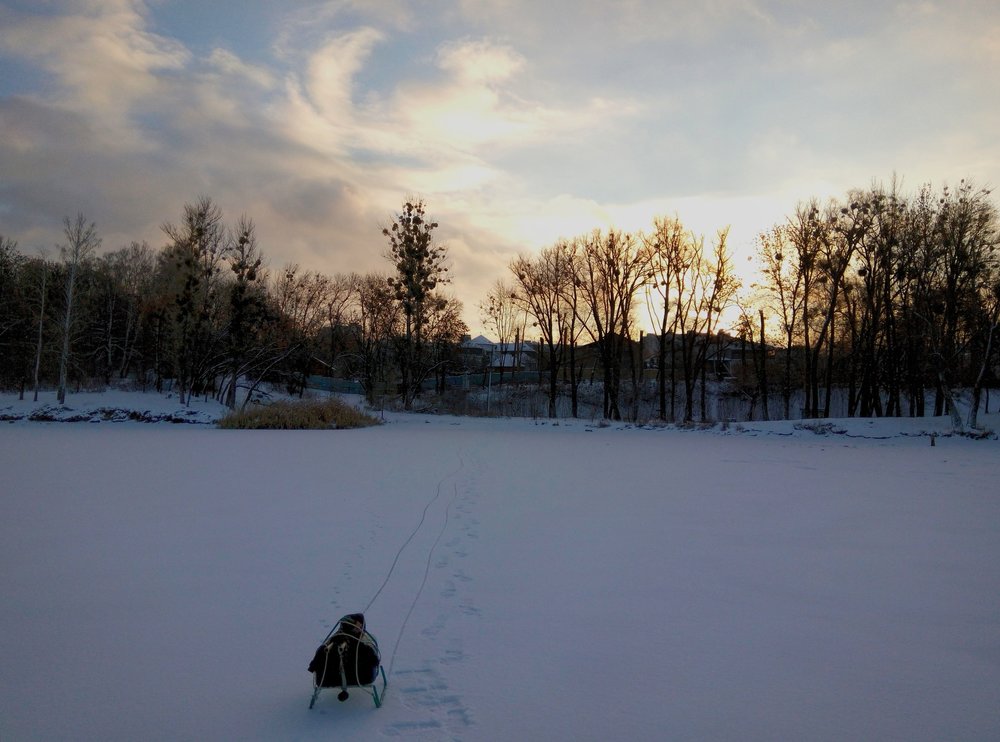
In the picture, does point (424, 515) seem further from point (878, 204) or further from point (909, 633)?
point (878, 204)

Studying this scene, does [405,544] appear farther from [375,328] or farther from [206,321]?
[375,328]

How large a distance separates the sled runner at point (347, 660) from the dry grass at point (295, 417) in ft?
72.7

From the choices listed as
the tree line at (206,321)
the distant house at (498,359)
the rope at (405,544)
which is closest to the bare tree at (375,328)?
the tree line at (206,321)

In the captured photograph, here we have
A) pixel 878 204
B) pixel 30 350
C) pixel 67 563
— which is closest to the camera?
pixel 67 563

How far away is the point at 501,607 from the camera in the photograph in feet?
15.3

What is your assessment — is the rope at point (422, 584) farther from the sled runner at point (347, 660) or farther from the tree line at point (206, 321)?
the tree line at point (206, 321)

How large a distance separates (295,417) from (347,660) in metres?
22.6

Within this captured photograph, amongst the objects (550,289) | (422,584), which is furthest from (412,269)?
(422,584)

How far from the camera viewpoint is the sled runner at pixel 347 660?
301cm

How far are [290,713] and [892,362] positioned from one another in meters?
33.6

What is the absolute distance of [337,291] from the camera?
51844mm

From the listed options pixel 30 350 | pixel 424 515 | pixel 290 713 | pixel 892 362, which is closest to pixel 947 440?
pixel 892 362

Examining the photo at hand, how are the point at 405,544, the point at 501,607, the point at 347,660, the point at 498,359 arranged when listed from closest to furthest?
the point at 347,660 < the point at 501,607 < the point at 405,544 < the point at 498,359

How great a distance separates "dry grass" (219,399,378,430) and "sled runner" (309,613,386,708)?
22.1 m
